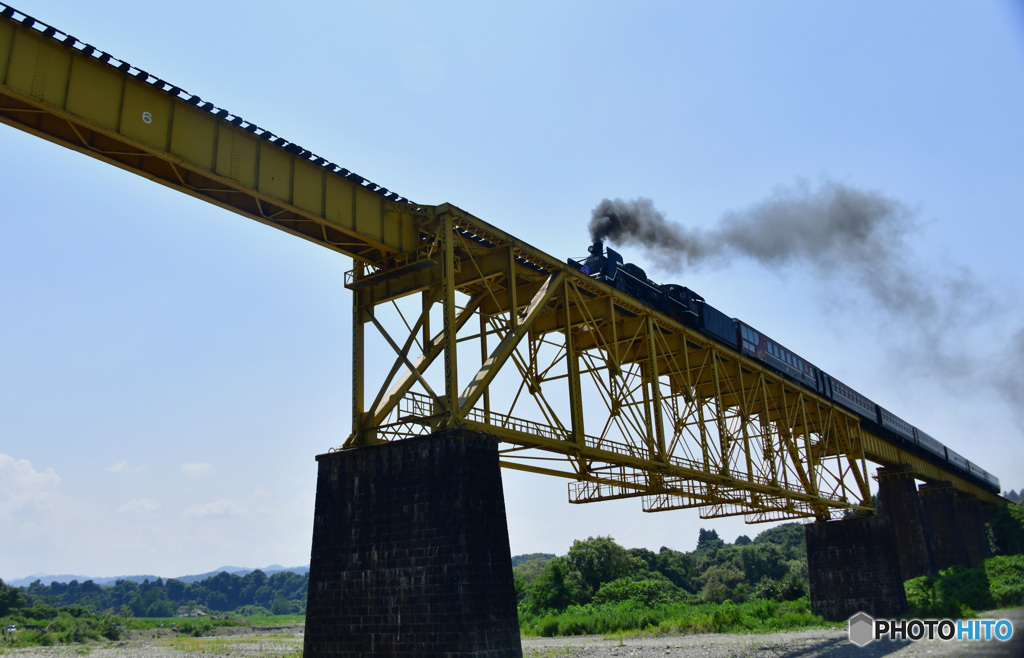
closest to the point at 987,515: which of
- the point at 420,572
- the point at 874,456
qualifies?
the point at 874,456

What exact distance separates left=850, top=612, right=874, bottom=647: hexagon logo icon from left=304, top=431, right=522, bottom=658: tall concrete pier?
25.1 meters

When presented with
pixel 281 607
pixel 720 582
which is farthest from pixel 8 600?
pixel 281 607

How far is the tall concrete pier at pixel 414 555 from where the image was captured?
15.5 meters

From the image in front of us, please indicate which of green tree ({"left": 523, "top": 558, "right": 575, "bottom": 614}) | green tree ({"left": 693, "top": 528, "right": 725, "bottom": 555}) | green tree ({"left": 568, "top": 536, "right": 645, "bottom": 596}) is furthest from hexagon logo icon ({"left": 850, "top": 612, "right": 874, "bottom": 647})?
green tree ({"left": 693, "top": 528, "right": 725, "bottom": 555})

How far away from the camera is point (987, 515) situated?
75562mm

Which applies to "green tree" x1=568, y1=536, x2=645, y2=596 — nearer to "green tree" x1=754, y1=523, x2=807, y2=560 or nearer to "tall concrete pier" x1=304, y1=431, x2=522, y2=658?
"green tree" x1=754, y1=523, x2=807, y2=560

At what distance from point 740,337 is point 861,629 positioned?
1851 cm

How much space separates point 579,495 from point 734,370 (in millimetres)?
13272

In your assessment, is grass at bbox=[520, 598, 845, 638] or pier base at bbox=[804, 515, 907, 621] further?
grass at bbox=[520, 598, 845, 638]

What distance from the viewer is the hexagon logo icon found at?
115 feet

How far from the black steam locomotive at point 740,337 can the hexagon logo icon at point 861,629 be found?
40.5 ft

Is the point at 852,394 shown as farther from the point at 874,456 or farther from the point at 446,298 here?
the point at 446,298

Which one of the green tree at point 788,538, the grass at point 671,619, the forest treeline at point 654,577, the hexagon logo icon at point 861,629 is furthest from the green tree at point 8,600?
the green tree at point 788,538

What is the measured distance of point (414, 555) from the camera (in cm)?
1627
